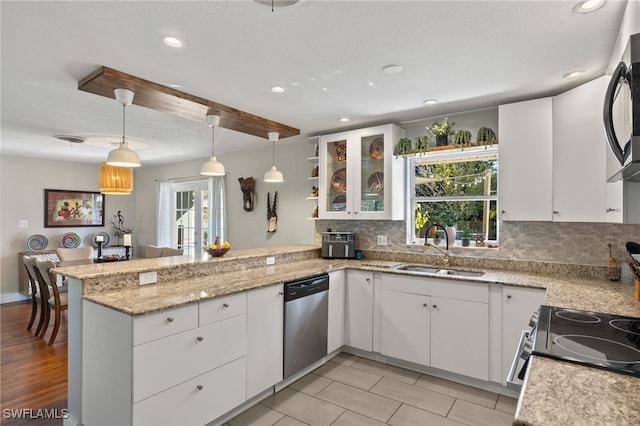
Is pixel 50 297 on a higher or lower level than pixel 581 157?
lower

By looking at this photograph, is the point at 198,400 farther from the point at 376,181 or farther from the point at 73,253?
the point at 73,253

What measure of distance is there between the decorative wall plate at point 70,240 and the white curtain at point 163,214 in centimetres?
140

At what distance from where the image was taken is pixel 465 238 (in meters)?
3.52

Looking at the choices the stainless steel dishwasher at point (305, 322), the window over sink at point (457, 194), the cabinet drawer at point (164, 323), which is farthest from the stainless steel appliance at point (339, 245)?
the cabinet drawer at point (164, 323)

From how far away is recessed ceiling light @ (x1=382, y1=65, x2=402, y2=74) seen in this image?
7.65 feet

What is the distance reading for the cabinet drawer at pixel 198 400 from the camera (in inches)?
74.2

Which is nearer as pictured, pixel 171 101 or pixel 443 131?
pixel 171 101

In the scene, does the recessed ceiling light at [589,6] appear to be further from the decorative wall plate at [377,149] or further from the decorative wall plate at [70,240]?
the decorative wall plate at [70,240]

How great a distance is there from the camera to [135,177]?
7.25 metres

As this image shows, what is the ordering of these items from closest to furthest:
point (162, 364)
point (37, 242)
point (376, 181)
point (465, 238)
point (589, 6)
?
1. point (589, 6)
2. point (162, 364)
3. point (465, 238)
4. point (376, 181)
5. point (37, 242)

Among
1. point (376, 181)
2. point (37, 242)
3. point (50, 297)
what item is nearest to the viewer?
point (376, 181)

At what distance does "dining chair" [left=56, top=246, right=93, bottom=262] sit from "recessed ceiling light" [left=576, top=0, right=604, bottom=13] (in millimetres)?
6144

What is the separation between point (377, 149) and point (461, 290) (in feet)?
5.45

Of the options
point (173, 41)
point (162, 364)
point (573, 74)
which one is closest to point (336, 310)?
point (162, 364)
